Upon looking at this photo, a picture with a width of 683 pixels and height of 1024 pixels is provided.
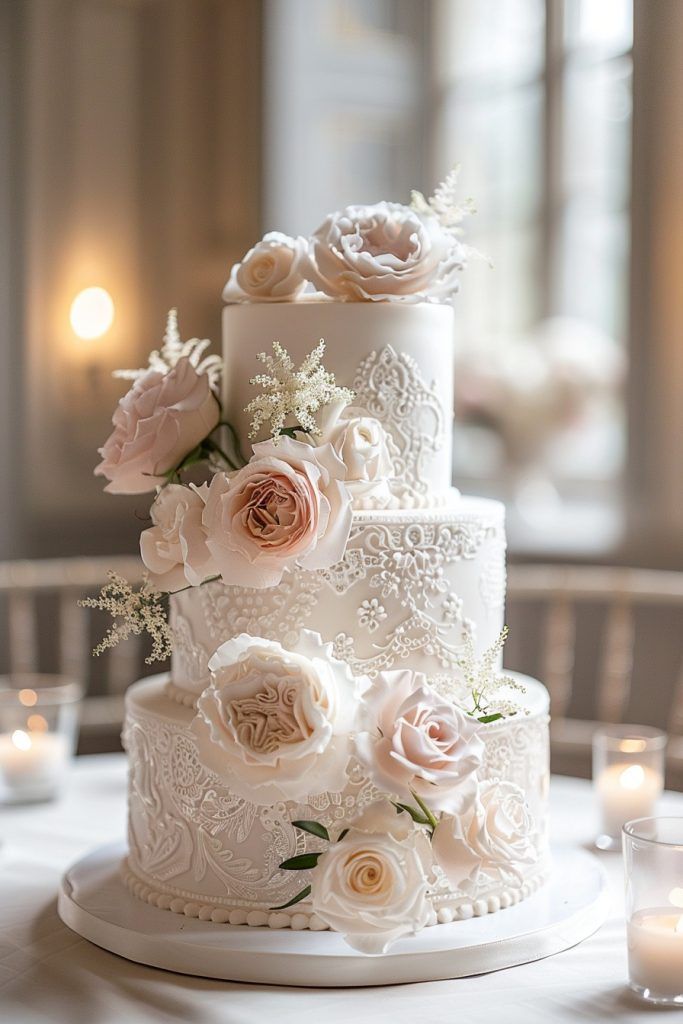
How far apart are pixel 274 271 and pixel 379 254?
0.16m

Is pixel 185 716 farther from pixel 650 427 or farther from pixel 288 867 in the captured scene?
pixel 650 427

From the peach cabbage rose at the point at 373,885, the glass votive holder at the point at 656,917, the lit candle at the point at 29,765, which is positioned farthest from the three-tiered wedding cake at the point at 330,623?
the lit candle at the point at 29,765

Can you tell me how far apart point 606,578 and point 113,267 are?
1.97 metres

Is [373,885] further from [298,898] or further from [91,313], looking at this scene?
[91,313]

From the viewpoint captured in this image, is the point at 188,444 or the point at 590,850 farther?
the point at 590,850

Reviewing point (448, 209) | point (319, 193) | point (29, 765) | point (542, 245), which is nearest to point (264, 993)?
point (29, 765)

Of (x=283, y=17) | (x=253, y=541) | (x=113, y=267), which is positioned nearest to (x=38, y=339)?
(x=113, y=267)

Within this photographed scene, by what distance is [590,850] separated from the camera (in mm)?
2123

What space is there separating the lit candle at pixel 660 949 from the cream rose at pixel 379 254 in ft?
2.93

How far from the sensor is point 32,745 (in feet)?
7.87

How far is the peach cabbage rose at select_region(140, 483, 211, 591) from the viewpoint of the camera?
1607 millimetres

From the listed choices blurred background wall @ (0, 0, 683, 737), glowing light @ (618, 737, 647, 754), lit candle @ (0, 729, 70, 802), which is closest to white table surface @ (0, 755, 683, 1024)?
glowing light @ (618, 737, 647, 754)

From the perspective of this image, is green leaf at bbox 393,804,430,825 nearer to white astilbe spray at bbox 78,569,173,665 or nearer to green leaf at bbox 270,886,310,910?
green leaf at bbox 270,886,310,910

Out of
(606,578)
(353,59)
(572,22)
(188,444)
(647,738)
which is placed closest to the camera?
(188,444)
